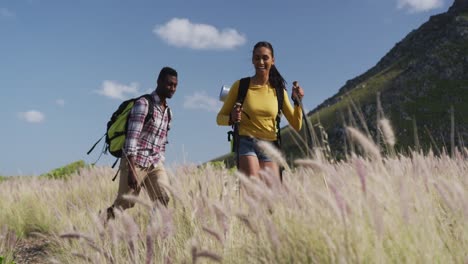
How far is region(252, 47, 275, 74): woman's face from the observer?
5246mm

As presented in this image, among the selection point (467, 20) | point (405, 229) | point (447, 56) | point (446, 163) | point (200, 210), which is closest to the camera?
point (405, 229)

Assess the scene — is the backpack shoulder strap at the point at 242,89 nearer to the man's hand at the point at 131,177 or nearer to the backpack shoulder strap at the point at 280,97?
the backpack shoulder strap at the point at 280,97

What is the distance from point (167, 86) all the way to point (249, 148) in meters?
1.29

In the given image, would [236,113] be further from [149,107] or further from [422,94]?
[422,94]

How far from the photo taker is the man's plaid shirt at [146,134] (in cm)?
533

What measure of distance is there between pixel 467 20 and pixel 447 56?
1751 cm

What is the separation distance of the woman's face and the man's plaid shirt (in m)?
1.21

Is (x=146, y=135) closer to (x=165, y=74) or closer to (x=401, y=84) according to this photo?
(x=165, y=74)

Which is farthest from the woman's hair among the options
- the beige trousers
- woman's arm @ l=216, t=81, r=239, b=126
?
the beige trousers

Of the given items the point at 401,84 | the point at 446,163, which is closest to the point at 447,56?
the point at 401,84

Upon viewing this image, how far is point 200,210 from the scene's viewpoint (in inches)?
134

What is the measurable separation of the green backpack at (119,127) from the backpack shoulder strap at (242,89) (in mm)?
1010

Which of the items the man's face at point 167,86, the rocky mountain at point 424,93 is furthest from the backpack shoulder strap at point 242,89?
the rocky mountain at point 424,93

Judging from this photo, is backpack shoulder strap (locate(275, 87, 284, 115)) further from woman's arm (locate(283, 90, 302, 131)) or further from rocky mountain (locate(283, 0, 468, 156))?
rocky mountain (locate(283, 0, 468, 156))
